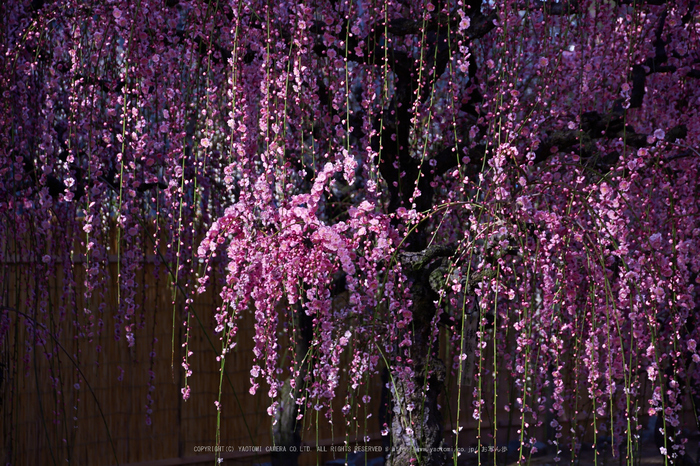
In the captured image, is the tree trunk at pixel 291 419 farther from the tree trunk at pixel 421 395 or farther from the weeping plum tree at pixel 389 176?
the tree trunk at pixel 421 395

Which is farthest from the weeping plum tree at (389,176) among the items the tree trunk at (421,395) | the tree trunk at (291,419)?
the tree trunk at (291,419)

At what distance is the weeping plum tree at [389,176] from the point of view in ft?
6.81

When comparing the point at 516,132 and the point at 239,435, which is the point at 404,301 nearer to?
the point at 516,132

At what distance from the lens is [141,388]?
3.86 m

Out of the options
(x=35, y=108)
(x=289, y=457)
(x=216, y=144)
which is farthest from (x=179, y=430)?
(x=35, y=108)

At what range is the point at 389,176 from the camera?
2.88 meters

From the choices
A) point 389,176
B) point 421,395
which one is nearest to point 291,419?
point 421,395

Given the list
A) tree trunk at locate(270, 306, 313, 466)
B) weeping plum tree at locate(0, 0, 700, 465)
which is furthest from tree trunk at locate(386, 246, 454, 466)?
tree trunk at locate(270, 306, 313, 466)

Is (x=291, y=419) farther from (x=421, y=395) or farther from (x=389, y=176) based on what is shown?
(x=389, y=176)

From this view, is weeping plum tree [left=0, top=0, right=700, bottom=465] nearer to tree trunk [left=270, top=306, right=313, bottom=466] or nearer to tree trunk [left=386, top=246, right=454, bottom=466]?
tree trunk [left=386, top=246, right=454, bottom=466]

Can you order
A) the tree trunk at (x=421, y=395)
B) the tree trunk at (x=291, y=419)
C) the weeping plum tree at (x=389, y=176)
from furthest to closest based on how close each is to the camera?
the tree trunk at (x=291, y=419) < the tree trunk at (x=421, y=395) < the weeping plum tree at (x=389, y=176)

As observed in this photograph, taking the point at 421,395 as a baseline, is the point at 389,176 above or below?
above

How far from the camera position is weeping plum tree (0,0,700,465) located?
6.81ft

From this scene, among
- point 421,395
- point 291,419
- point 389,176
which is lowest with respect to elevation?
point 291,419
